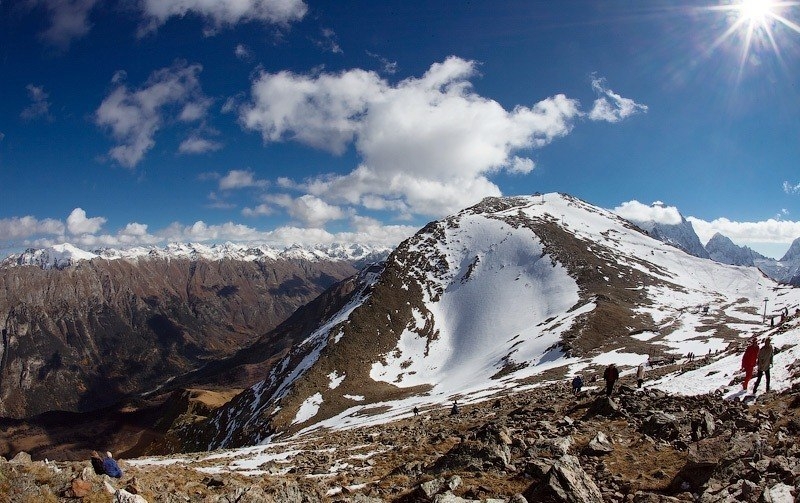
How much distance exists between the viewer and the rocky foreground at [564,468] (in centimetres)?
1052

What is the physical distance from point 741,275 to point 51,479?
21065 cm

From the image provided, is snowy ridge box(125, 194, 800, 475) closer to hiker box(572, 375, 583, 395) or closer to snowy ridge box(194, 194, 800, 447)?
snowy ridge box(194, 194, 800, 447)

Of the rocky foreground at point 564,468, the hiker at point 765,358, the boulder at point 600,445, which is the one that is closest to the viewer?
the rocky foreground at point 564,468

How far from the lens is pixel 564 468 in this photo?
11.5 metres

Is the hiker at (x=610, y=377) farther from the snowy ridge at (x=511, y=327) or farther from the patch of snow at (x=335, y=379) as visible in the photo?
the patch of snow at (x=335, y=379)

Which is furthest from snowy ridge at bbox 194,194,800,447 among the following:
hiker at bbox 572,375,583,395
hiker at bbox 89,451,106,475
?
hiker at bbox 89,451,106,475

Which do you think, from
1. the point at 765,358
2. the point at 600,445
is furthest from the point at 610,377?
the point at 600,445

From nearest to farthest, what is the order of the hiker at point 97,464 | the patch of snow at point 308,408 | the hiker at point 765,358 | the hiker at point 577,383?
1. the hiker at point 97,464
2. the hiker at point 765,358
3. the hiker at point 577,383
4. the patch of snow at point 308,408

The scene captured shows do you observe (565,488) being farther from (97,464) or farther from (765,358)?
(765,358)

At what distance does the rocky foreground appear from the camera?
10523 millimetres

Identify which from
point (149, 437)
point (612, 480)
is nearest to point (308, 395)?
point (612, 480)

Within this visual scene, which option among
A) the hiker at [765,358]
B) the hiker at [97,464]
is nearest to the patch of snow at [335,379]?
the hiker at [97,464]

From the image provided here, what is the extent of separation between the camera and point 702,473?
11.2 meters

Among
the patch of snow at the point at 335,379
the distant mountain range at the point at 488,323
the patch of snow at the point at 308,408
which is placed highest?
the distant mountain range at the point at 488,323
